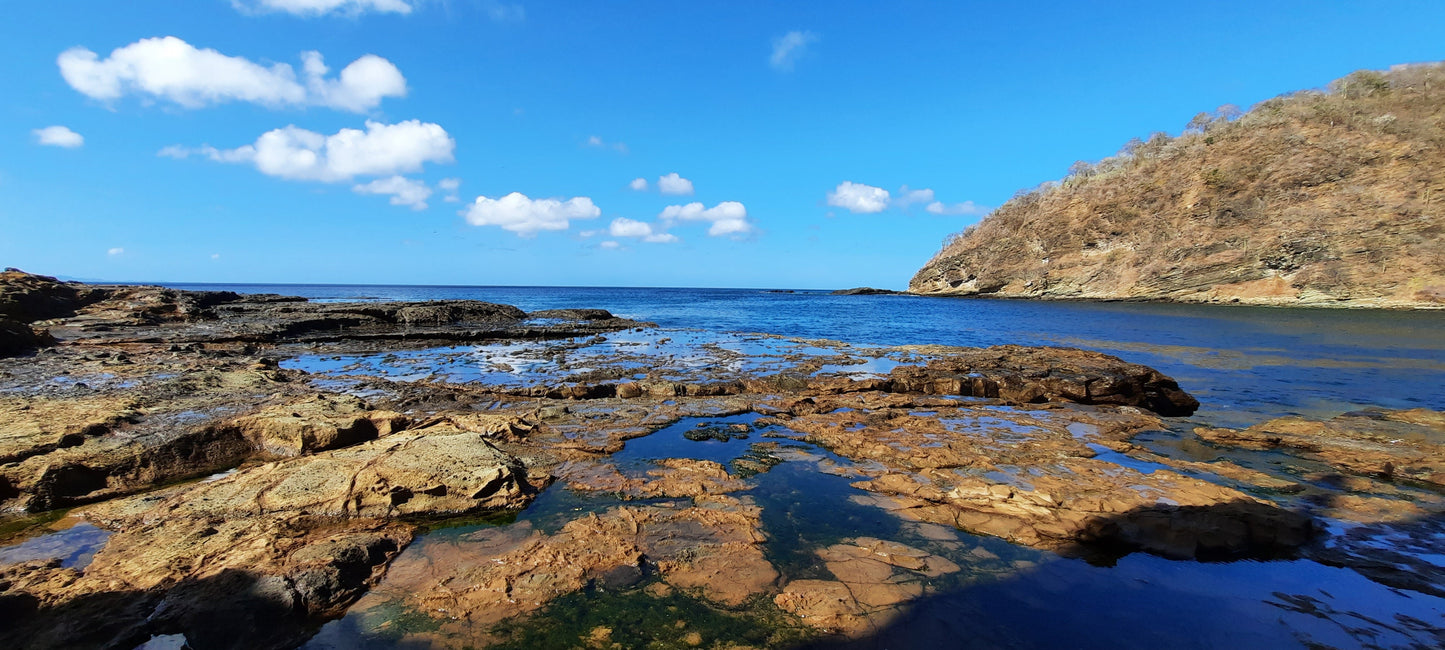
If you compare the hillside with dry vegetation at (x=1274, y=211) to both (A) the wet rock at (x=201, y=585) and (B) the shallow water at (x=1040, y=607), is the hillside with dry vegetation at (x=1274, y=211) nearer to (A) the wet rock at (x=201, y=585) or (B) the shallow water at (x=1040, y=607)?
(B) the shallow water at (x=1040, y=607)

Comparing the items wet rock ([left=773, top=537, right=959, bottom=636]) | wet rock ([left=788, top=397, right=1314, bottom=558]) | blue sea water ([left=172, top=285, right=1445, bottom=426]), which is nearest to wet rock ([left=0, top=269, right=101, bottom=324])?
wet rock ([left=773, top=537, right=959, bottom=636])

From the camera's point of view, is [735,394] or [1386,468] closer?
[1386,468]

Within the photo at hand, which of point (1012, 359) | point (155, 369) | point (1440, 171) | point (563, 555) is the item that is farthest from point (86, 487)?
point (1440, 171)

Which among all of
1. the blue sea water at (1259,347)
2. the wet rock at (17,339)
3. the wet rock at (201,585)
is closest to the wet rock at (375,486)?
the wet rock at (201,585)

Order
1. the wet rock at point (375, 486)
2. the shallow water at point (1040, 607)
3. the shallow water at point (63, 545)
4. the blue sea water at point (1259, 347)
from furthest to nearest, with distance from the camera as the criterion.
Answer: the blue sea water at point (1259, 347)
the wet rock at point (375, 486)
the shallow water at point (63, 545)
the shallow water at point (1040, 607)

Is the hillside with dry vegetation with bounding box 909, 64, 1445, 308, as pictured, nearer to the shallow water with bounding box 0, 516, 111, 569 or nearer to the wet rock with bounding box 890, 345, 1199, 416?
the wet rock with bounding box 890, 345, 1199, 416

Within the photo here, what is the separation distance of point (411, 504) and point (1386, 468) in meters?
14.4

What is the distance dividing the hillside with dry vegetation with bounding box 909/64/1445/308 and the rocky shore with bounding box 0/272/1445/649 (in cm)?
5872

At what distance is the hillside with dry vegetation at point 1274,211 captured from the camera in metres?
47.5

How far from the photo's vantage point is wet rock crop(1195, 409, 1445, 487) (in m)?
8.30

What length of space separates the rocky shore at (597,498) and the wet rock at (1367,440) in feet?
0.24

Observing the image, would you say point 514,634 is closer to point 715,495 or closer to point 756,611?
point 756,611

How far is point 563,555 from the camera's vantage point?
5395 mm

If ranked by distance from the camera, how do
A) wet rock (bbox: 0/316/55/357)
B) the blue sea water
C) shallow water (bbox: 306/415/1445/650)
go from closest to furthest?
shallow water (bbox: 306/415/1445/650) < the blue sea water < wet rock (bbox: 0/316/55/357)
